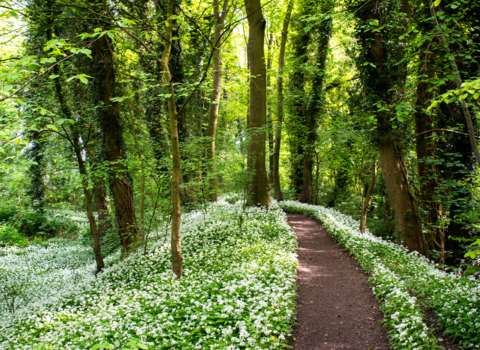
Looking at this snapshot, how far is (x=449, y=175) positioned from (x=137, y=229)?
34.7 ft

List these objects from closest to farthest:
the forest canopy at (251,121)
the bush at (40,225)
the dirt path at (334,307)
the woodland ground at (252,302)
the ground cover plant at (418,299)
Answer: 1. the ground cover plant at (418,299)
2. the woodland ground at (252,302)
3. the dirt path at (334,307)
4. the forest canopy at (251,121)
5. the bush at (40,225)

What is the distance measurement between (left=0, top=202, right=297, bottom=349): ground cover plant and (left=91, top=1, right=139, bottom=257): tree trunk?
1.60m

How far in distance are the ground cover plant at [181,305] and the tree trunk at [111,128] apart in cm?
160

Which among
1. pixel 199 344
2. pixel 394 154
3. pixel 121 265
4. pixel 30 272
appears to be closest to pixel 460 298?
pixel 199 344

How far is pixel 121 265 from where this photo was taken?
8.12m

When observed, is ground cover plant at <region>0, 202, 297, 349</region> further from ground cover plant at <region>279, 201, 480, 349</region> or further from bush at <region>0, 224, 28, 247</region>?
bush at <region>0, 224, 28, 247</region>

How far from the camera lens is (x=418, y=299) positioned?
4824 mm

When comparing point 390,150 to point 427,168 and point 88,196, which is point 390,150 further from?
point 88,196

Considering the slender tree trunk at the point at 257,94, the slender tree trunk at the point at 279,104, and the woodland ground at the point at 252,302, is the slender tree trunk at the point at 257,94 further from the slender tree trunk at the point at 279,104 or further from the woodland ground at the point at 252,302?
the slender tree trunk at the point at 279,104

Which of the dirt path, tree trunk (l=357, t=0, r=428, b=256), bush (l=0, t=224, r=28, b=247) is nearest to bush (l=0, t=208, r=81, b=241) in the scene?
bush (l=0, t=224, r=28, b=247)

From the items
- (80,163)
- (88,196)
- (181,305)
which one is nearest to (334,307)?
(181,305)

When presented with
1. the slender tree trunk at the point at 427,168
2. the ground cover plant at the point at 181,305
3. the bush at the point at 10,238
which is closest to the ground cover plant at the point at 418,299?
the ground cover plant at the point at 181,305

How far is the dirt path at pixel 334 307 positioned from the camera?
444cm

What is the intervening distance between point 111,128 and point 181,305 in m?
6.72
